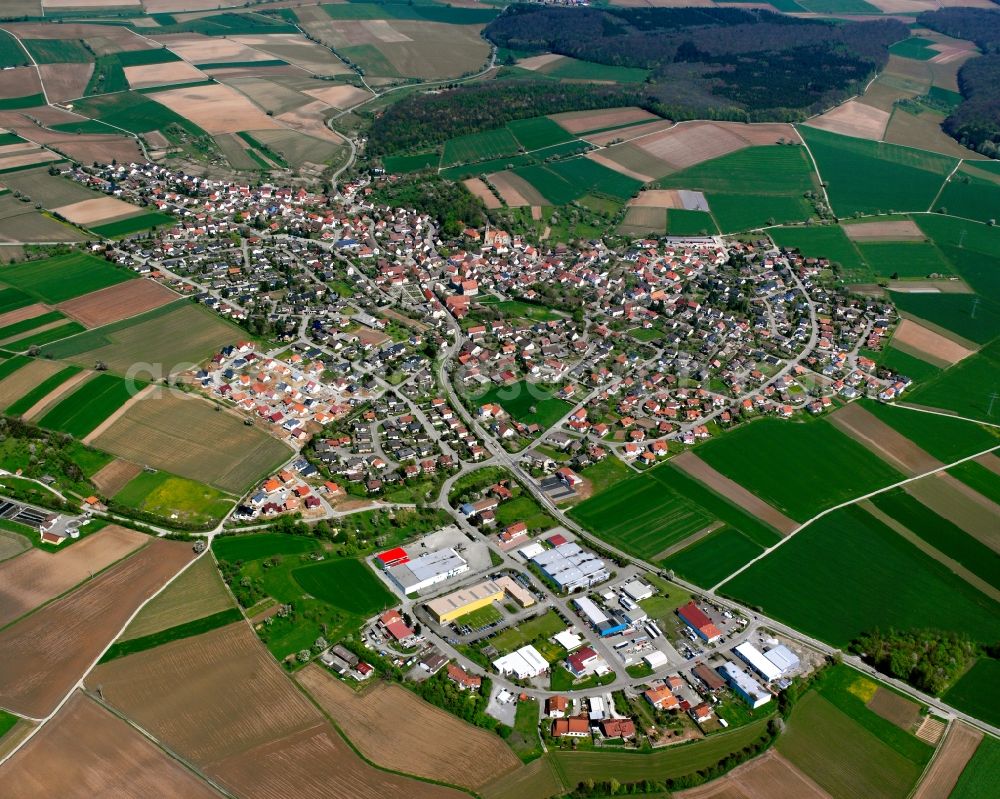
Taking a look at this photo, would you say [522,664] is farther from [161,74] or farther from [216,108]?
[161,74]

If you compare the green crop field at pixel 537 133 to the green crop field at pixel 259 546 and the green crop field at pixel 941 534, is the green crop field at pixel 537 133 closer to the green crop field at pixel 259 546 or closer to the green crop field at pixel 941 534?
the green crop field at pixel 941 534

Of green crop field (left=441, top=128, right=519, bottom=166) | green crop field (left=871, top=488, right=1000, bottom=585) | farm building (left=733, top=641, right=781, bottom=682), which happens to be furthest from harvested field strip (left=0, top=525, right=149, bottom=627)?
green crop field (left=441, top=128, right=519, bottom=166)

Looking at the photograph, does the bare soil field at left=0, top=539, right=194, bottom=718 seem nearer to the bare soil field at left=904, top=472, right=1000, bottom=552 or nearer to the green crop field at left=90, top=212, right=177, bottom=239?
the bare soil field at left=904, top=472, right=1000, bottom=552

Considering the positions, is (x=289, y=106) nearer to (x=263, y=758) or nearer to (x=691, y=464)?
(x=691, y=464)

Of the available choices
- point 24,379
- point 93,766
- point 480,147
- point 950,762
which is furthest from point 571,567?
point 480,147

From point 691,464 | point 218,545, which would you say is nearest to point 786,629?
point 691,464
